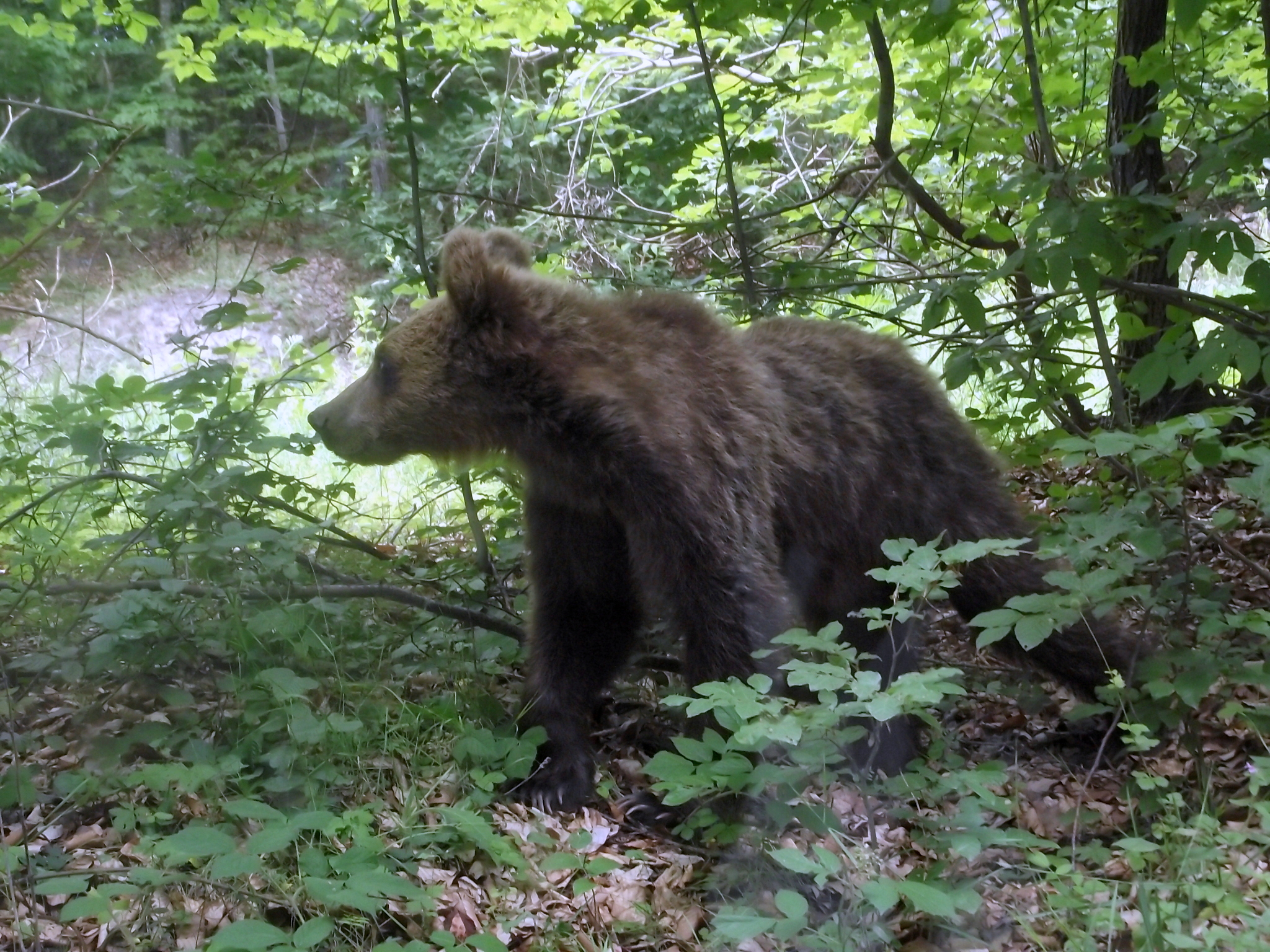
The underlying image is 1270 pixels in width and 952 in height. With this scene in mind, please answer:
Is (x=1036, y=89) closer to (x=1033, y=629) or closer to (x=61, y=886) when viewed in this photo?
(x=1033, y=629)

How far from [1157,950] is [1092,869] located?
0.88 m

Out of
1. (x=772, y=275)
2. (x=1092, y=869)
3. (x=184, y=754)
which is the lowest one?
(x=1092, y=869)

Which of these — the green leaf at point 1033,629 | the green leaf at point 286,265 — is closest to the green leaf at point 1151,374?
the green leaf at point 1033,629

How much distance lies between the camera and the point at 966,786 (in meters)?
2.69

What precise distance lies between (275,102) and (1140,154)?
4.24 m

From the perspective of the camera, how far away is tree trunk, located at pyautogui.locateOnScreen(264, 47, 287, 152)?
15.0 feet

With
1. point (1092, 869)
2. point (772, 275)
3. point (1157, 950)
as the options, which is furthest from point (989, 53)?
point (1157, 950)

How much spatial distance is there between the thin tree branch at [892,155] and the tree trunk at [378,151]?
2.27m

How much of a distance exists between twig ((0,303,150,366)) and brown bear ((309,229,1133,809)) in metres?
0.91

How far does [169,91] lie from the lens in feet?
14.5

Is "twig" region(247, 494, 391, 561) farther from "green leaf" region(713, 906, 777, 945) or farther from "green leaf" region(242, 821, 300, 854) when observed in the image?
"green leaf" region(713, 906, 777, 945)

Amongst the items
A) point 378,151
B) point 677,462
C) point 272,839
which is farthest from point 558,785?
point 378,151

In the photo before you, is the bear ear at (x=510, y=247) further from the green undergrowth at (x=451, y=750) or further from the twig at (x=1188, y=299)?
the twig at (x=1188, y=299)

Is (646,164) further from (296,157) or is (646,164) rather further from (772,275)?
(296,157)
